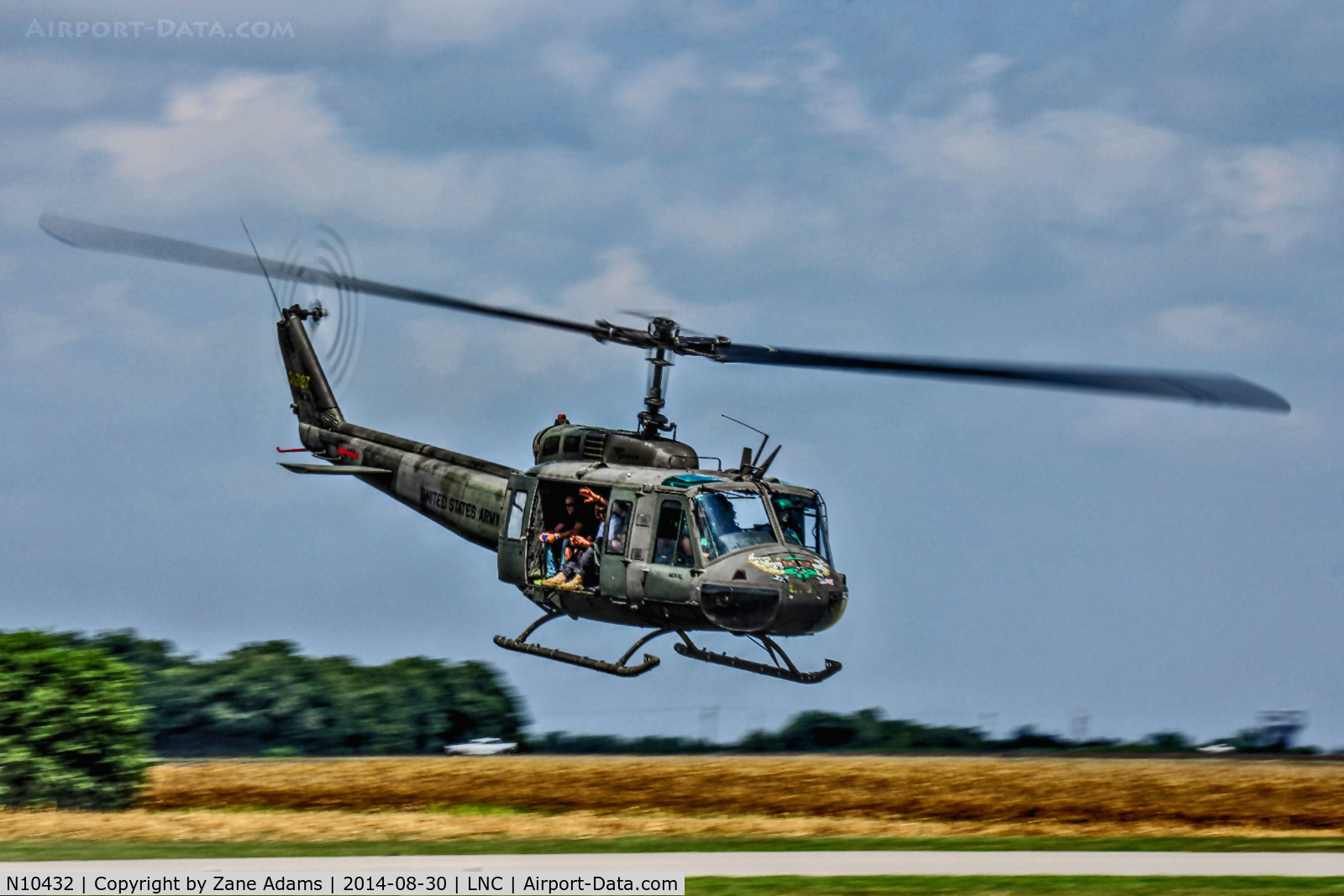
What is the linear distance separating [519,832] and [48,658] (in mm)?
7620

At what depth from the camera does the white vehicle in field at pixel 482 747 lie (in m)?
37.4

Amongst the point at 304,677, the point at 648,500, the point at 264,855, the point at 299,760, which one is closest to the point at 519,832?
the point at 264,855

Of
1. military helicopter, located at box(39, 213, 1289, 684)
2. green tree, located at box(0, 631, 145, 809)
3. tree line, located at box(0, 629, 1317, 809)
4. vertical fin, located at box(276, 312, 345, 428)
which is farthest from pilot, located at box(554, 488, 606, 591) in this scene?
tree line, located at box(0, 629, 1317, 809)

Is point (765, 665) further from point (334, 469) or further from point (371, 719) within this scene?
point (371, 719)

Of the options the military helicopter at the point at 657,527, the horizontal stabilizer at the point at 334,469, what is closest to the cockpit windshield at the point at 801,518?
the military helicopter at the point at 657,527

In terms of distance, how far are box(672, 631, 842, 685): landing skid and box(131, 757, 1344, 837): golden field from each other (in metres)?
2.57

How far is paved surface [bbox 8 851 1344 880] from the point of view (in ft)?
58.6

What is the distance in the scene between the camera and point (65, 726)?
953 inches

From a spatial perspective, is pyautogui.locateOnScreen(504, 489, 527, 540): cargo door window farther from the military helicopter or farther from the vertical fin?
the vertical fin

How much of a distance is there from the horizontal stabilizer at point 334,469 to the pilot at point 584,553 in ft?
16.3

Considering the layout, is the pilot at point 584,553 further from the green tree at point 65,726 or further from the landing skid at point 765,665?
the green tree at point 65,726

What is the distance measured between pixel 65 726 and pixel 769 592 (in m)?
11.3

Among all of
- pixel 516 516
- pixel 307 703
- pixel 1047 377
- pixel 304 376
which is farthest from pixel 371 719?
pixel 1047 377

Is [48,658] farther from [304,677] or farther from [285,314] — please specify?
[304,677]
